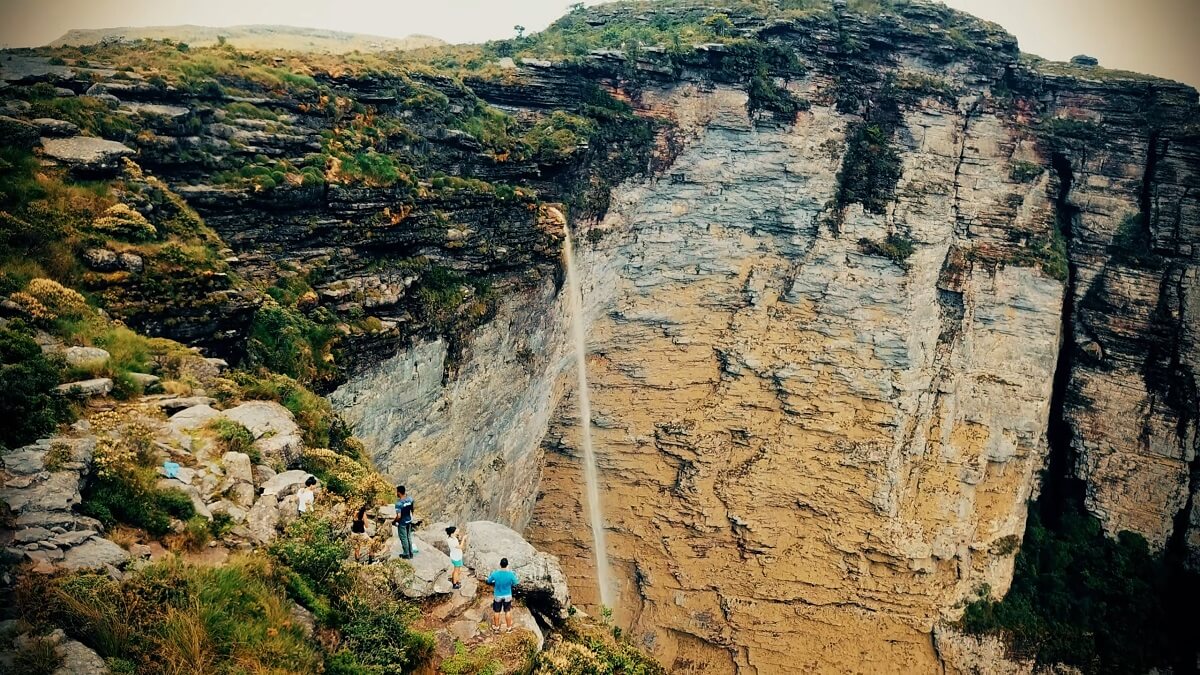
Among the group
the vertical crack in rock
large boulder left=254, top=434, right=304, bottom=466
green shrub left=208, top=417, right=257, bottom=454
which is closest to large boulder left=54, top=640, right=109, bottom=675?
green shrub left=208, top=417, right=257, bottom=454

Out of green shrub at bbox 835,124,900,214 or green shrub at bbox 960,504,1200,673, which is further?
green shrub at bbox 835,124,900,214

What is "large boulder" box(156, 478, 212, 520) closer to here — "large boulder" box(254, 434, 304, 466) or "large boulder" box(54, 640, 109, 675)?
"large boulder" box(254, 434, 304, 466)

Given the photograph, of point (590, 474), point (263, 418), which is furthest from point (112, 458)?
point (590, 474)

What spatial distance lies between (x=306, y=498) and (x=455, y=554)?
2.33 meters

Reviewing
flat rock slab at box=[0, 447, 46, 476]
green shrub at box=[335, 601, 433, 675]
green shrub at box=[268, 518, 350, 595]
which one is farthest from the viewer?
green shrub at box=[268, 518, 350, 595]

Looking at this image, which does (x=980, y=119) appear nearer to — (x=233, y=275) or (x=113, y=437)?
(x=233, y=275)

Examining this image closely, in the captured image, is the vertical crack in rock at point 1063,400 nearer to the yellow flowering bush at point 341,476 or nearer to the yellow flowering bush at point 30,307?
the yellow flowering bush at point 341,476

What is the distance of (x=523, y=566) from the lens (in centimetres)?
1065

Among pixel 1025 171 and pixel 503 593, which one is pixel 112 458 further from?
pixel 1025 171

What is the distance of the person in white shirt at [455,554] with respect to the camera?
9891mm

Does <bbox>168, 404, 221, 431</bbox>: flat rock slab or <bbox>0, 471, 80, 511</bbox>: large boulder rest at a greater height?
<bbox>0, 471, 80, 511</bbox>: large boulder

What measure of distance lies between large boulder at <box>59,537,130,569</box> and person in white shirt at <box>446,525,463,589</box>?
418 centimetres

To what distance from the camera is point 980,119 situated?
2934 centimetres

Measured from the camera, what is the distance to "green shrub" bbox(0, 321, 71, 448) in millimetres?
8375
